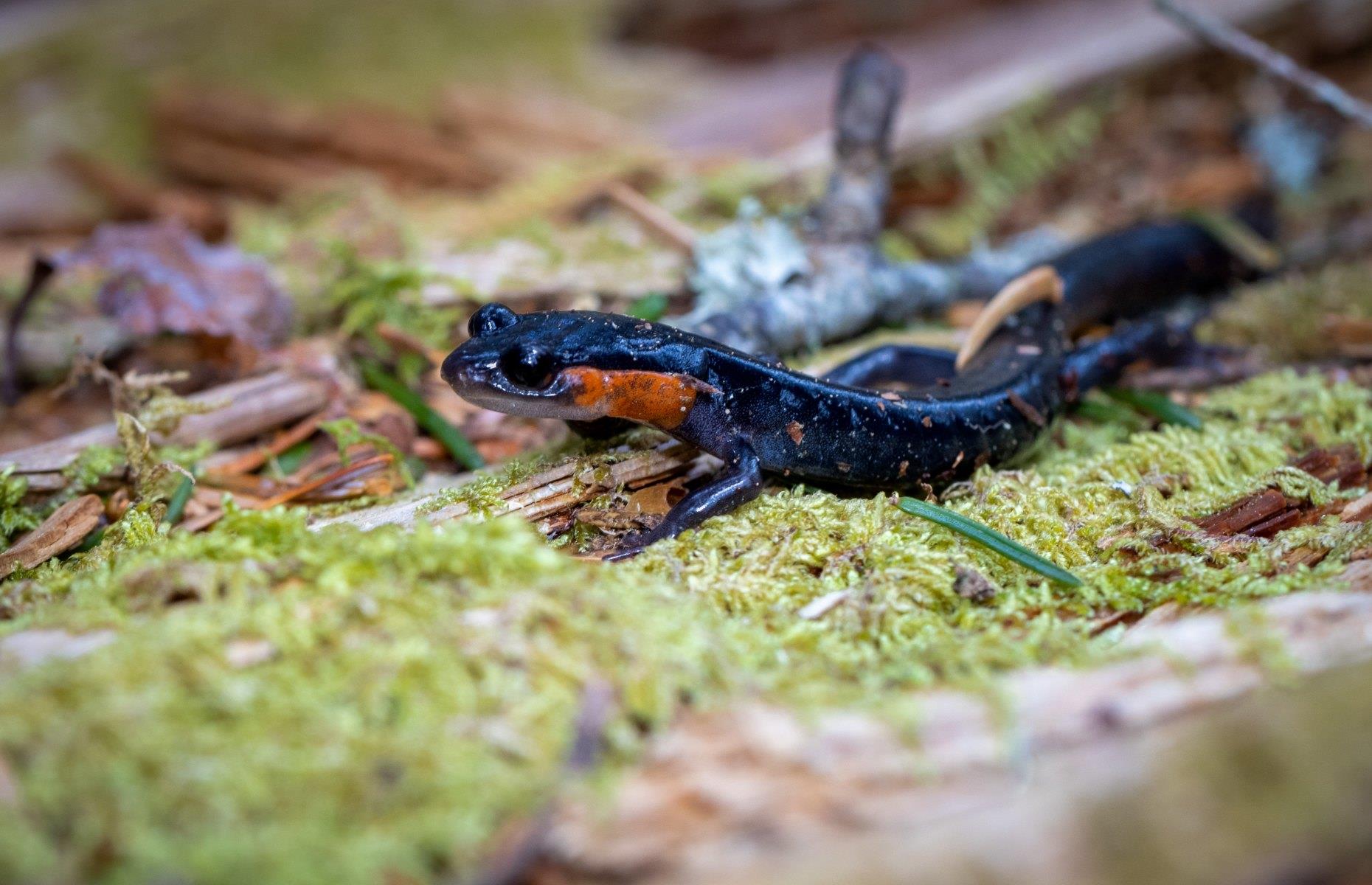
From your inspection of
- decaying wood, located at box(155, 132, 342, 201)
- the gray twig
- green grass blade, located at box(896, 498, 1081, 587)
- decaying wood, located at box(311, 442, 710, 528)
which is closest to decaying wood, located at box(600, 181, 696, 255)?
decaying wood, located at box(311, 442, 710, 528)

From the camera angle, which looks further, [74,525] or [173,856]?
[74,525]

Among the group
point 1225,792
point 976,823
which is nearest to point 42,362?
point 976,823

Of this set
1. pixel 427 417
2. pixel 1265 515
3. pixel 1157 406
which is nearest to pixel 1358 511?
pixel 1265 515

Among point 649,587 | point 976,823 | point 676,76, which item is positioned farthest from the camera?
point 676,76

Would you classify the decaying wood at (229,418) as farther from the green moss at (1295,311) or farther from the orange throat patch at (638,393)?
the green moss at (1295,311)

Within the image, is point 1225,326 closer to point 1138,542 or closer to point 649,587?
point 1138,542

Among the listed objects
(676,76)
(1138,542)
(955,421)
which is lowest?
(1138,542)

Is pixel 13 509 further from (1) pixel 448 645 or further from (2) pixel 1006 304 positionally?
(2) pixel 1006 304
